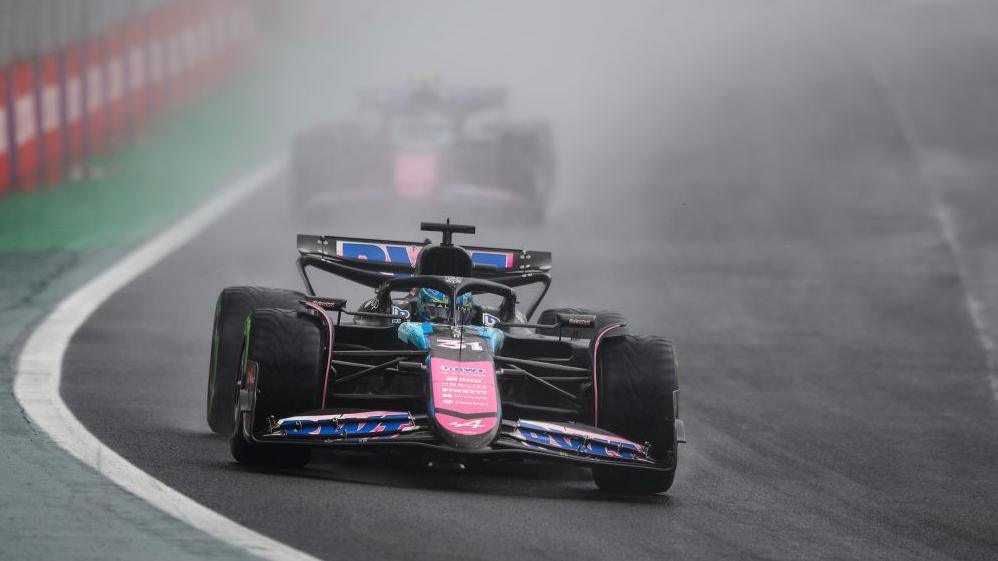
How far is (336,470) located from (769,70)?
1170 inches

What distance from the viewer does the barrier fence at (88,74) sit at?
2070 cm

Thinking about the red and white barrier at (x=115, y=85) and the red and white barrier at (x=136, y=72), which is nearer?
the red and white barrier at (x=115, y=85)

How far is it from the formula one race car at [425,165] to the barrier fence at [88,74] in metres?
3.09

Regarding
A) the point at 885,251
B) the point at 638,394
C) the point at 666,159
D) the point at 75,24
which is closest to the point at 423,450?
the point at 638,394

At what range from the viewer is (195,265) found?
1827 centimetres

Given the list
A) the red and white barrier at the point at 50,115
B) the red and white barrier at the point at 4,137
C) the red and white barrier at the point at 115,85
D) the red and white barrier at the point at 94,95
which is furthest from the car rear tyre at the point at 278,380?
the red and white barrier at the point at 115,85

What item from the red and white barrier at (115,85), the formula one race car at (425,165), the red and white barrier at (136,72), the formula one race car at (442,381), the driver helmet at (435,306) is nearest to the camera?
the formula one race car at (442,381)

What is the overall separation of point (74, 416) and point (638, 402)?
326cm

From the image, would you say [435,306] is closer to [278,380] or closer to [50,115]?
[278,380]

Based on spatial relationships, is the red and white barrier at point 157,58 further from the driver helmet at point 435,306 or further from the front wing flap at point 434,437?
the front wing flap at point 434,437

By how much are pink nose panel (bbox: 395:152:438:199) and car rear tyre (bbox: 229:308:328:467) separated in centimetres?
1123

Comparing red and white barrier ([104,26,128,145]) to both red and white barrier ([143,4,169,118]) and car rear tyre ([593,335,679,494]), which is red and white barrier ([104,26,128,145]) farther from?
car rear tyre ([593,335,679,494])

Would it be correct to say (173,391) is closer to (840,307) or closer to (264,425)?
(264,425)

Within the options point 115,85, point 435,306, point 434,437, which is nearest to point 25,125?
point 115,85
